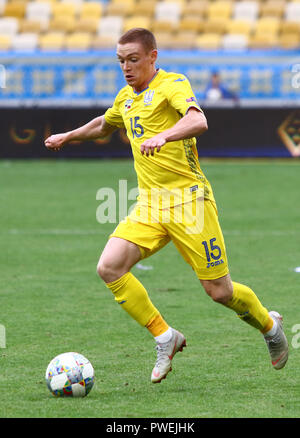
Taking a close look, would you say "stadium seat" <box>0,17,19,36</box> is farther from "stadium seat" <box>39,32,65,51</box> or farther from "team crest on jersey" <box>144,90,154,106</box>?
"team crest on jersey" <box>144,90,154,106</box>

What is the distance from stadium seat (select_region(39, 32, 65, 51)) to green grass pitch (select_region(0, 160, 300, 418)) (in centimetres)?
868

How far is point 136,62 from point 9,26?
1924 centimetres

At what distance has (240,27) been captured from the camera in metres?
23.3

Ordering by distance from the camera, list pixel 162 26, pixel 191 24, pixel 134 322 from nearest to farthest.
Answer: pixel 134 322
pixel 162 26
pixel 191 24

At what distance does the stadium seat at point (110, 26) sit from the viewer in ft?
77.0

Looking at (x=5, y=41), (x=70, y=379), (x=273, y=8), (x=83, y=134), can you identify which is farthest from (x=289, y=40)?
(x=70, y=379)

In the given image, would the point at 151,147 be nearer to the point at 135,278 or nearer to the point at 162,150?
the point at 162,150

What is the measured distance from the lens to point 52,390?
504 centimetres

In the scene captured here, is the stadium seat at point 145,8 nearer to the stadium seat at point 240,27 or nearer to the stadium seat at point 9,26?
the stadium seat at point 240,27

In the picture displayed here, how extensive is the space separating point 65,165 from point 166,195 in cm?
1473

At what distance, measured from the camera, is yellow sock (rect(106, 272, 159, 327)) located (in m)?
5.40

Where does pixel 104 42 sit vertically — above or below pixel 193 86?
below

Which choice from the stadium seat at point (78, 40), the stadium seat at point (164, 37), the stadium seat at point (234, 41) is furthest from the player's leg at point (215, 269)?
the stadium seat at point (78, 40)

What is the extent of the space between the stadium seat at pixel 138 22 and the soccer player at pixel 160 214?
1826 cm
